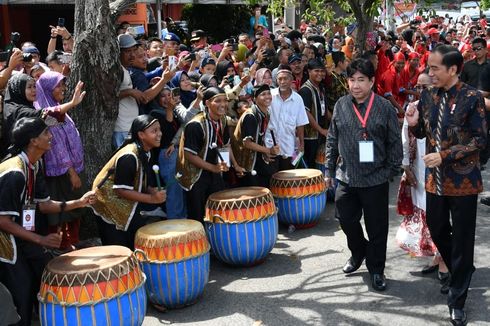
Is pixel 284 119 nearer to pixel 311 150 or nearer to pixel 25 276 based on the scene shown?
pixel 311 150

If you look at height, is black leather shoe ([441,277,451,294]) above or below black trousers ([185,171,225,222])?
below

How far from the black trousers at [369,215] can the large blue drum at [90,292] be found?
1.98 metres

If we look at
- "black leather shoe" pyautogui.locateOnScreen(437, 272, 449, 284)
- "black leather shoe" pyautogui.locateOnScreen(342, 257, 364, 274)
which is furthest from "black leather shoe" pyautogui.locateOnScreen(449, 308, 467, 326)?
"black leather shoe" pyautogui.locateOnScreen(342, 257, 364, 274)

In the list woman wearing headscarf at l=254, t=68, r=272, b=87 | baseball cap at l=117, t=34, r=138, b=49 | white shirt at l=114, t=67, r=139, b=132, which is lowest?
white shirt at l=114, t=67, r=139, b=132

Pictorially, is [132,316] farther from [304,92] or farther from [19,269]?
[304,92]

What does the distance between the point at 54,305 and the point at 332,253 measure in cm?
304

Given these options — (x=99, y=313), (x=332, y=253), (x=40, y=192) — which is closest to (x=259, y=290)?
(x=332, y=253)

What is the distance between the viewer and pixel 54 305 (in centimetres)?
400

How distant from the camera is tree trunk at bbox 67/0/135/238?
5.98 m

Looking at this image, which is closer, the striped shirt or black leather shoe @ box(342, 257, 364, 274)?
the striped shirt

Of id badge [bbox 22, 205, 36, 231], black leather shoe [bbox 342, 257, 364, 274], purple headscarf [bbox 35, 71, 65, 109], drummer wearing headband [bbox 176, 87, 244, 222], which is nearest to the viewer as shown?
id badge [bbox 22, 205, 36, 231]

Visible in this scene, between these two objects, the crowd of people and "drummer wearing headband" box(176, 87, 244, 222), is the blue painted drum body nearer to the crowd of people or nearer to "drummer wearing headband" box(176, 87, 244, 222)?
the crowd of people

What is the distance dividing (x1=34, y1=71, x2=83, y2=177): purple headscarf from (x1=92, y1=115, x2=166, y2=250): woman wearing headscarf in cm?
68

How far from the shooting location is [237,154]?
6.90 meters
